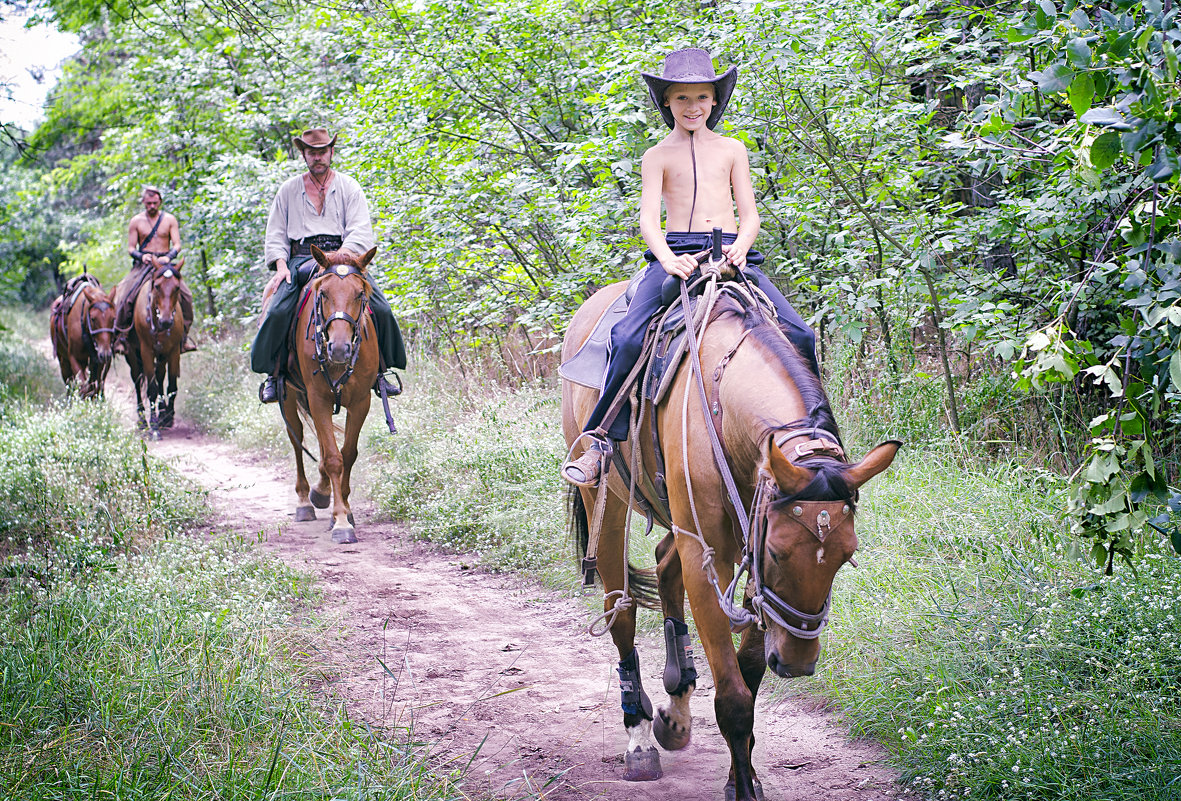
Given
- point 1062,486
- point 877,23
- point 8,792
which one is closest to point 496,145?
point 877,23

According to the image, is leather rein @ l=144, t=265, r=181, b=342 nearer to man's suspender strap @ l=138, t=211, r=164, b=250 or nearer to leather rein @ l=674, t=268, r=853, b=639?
man's suspender strap @ l=138, t=211, r=164, b=250

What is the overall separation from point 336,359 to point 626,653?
4614 millimetres

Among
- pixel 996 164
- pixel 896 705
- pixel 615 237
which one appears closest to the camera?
pixel 896 705

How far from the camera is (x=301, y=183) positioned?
28.9 ft

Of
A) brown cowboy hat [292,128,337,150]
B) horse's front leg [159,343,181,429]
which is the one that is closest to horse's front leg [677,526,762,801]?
brown cowboy hat [292,128,337,150]

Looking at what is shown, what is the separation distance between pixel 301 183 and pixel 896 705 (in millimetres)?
7063

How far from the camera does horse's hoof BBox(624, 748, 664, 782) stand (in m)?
3.98

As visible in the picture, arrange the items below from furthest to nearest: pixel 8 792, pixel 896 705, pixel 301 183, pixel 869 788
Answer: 1. pixel 301 183
2. pixel 896 705
3. pixel 869 788
4. pixel 8 792

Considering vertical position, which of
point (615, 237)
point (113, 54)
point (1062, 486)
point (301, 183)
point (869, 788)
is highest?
point (113, 54)

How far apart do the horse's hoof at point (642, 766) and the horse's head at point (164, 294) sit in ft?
40.5

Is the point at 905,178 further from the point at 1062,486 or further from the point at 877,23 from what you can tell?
the point at 1062,486

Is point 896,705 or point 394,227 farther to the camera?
point 394,227

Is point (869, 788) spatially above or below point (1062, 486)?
below

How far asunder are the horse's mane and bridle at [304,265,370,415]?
200 inches
